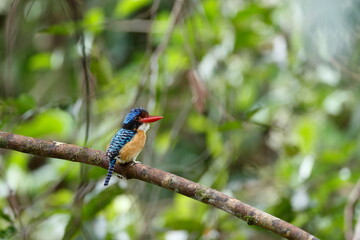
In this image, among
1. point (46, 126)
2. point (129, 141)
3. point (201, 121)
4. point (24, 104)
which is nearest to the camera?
point (129, 141)

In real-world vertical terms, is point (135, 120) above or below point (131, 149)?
above

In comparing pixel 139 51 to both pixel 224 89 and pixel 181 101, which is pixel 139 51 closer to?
pixel 181 101

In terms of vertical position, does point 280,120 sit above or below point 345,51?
above

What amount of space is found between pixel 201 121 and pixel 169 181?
230cm

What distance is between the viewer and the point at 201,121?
12.0ft

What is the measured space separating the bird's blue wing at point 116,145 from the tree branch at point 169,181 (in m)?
0.03

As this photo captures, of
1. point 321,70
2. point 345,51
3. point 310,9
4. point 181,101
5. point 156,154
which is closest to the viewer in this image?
point 310,9

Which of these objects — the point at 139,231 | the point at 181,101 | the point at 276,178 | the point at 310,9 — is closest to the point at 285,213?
the point at 139,231

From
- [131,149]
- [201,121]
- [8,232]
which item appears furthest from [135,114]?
[201,121]

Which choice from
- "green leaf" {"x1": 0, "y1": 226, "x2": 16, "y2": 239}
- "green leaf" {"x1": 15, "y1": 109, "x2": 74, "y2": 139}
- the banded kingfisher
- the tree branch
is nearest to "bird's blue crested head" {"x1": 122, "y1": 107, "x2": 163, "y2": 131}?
the banded kingfisher

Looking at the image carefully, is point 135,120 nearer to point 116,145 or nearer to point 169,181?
point 116,145

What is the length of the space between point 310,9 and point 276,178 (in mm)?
2388

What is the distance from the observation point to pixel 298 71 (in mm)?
3324

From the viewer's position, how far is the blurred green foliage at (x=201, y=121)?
241 centimetres
